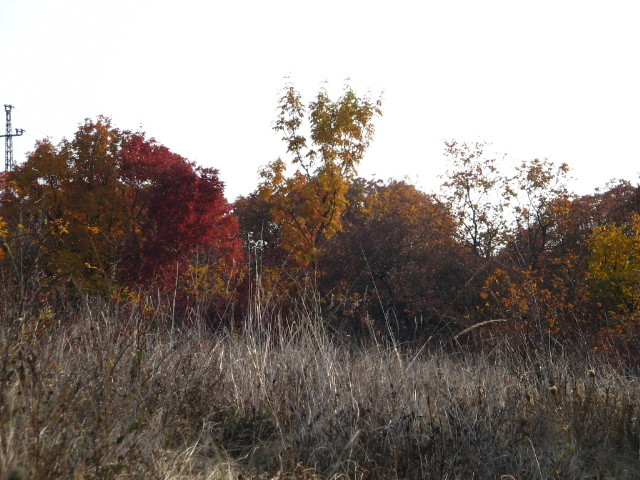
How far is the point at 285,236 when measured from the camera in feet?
62.7

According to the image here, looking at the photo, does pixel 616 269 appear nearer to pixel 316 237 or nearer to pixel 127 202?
pixel 316 237

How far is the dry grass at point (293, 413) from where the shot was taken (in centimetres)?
322

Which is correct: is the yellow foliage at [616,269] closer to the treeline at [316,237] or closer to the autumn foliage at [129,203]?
the treeline at [316,237]

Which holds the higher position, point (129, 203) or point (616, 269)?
point (129, 203)

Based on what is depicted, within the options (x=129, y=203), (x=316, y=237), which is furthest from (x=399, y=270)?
(x=129, y=203)

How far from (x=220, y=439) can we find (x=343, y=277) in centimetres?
1337

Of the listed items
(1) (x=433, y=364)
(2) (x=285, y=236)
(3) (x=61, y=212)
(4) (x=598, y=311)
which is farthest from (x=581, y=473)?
(3) (x=61, y=212)

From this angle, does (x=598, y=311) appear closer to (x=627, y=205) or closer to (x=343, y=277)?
(x=343, y=277)

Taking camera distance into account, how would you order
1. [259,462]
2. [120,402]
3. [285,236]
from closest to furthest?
1. [120,402]
2. [259,462]
3. [285,236]

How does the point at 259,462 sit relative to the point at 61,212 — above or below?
below

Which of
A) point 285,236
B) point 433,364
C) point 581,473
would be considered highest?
point 285,236

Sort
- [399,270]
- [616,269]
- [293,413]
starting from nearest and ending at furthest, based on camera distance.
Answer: [293,413] → [616,269] → [399,270]

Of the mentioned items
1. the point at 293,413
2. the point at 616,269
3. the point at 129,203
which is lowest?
the point at 293,413

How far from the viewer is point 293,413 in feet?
14.7
